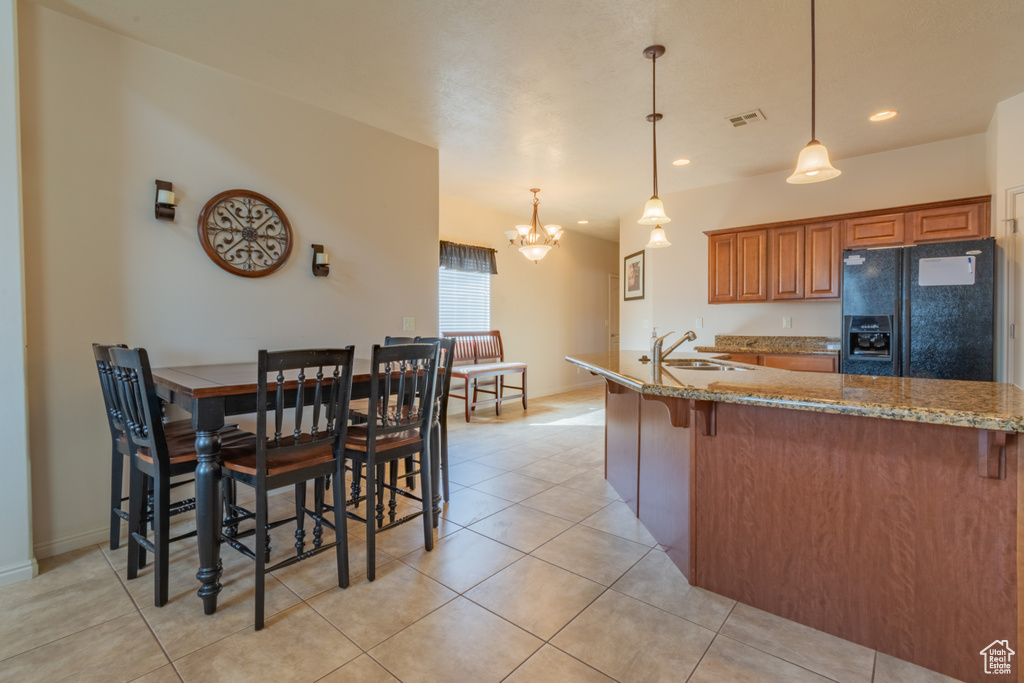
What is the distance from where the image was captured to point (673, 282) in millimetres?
5586

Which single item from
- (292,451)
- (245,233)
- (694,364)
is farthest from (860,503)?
(245,233)

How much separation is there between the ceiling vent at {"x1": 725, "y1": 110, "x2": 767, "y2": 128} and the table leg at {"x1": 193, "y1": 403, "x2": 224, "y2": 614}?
387cm

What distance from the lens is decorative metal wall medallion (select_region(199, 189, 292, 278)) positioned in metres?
2.75

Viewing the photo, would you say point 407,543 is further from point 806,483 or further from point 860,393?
point 860,393

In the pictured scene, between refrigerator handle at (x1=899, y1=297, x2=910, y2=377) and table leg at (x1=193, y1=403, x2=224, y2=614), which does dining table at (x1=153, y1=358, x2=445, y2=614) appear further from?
refrigerator handle at (x1=899, y1=297, x2=910, y2=377)

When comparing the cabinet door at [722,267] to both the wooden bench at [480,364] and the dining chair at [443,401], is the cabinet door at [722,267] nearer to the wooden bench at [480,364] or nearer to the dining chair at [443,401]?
the wooden bench at [480,364]

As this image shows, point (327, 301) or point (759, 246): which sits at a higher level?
point (759, 246)

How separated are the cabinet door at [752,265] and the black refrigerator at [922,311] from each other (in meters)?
0.83

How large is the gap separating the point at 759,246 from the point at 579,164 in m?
2.00

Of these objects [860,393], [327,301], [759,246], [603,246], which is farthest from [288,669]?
[603,246]

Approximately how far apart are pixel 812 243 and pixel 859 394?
3427 mm

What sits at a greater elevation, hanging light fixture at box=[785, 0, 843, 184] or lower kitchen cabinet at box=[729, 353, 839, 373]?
hanging light fixture at box=[785, 0, 843, 184]

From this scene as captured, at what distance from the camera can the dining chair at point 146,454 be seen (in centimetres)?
176

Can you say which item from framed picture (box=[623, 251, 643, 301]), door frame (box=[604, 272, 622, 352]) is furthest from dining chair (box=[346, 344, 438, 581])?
door frame (box=[604, 272, 622, 352])
